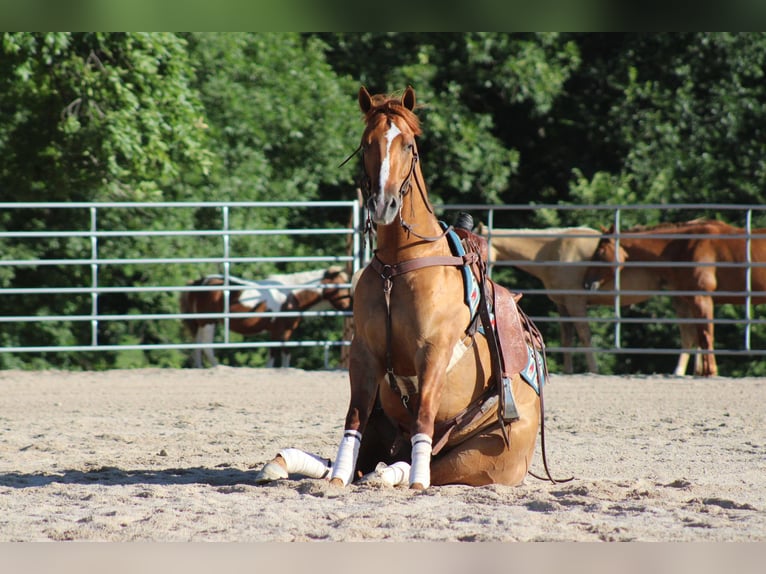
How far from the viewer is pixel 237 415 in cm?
751

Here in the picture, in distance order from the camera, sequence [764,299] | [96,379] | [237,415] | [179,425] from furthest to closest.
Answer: [764,299] → [96,379] → [237,415] → [179,425]

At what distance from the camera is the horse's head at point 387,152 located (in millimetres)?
4043

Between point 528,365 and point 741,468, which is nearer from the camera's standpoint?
point 528,365

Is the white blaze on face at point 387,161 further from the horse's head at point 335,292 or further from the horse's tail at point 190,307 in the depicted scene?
the horse's tail at point 190,307

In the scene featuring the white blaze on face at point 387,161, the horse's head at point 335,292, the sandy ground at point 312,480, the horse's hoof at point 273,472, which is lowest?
the sandy ground at point 312,480

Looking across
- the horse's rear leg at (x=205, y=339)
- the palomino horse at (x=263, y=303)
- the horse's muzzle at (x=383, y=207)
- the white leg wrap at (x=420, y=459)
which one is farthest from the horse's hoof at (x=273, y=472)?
the horse's rear leg at (x=205, y=339)

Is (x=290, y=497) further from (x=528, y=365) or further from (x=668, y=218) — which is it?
(x=668, y=218)

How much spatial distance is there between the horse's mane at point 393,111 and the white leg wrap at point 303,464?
1.49 meters

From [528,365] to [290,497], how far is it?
4.16 ft

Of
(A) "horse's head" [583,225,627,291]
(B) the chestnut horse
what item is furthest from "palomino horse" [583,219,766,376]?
(B) the chestnut horse

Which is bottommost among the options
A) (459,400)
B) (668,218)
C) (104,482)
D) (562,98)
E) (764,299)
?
(104,482)

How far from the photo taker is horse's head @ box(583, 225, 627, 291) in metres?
11.2

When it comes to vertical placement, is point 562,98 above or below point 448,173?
above
